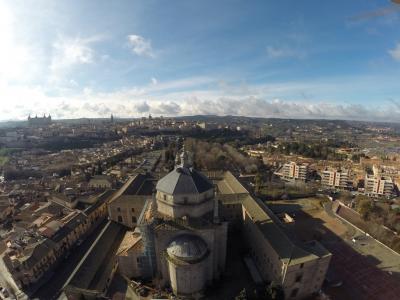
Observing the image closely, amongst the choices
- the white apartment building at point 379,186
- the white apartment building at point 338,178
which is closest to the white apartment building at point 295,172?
the white apartment building at point 338,178

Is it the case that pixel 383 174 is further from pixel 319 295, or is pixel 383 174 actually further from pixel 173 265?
pixel 173 265

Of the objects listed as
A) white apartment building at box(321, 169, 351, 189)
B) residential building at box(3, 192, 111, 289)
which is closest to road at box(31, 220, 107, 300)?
residential building at box(3, 192, 111, 289)

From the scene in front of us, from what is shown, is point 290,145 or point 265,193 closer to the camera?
point 265,193

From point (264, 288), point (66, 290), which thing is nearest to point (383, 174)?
point (264, 288)

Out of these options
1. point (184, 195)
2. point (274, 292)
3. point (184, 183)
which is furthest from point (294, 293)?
point (184, 183)

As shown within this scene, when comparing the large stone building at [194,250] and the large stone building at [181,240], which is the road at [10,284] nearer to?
the large stone building at [194,250]

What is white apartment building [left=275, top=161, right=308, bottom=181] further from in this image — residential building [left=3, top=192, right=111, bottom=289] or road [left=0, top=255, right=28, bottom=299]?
road [left=0, top=255, right=28, bottom=299]
